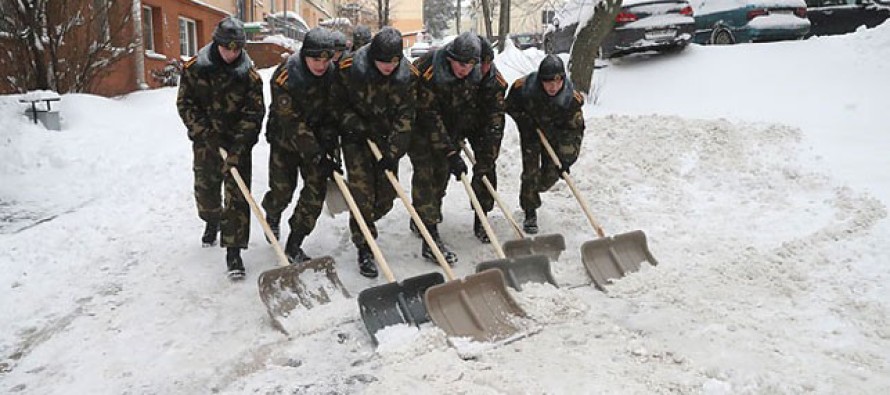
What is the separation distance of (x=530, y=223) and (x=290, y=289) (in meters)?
2.37

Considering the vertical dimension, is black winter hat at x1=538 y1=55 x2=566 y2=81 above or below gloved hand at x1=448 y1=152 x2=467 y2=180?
above

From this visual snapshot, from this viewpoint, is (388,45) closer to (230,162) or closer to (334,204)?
(230,162)

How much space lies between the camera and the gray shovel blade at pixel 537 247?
4.64 meters

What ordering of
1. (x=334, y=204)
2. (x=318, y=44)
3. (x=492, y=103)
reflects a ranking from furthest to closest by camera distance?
(x=334, y=204)
(x=492, y=103)
(x=318, y=44)

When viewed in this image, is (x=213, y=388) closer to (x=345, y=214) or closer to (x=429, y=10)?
(x=345, y=214)

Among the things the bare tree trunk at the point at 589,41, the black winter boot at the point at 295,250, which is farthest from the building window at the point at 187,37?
the black winter boot at the point at 295,250

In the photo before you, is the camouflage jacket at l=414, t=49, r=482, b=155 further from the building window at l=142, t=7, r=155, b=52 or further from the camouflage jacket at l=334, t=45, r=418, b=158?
the building window at l=142, t=7, r=155, b=52

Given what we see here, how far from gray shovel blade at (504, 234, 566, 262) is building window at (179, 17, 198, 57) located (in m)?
14.2

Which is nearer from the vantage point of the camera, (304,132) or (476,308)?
(476,308)

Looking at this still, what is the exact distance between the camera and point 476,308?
364cm

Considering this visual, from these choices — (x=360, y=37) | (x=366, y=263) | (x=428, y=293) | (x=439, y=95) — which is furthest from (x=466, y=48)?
(x=360, y=37)

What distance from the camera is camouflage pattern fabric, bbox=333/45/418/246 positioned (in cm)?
427

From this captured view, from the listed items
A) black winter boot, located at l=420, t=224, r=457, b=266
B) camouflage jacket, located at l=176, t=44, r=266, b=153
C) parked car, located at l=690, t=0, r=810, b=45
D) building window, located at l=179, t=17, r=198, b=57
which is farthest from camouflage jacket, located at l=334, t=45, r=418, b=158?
building window, located at l=179, t=17, r=198, b=57

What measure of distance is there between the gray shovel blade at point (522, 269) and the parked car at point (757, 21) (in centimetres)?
870
